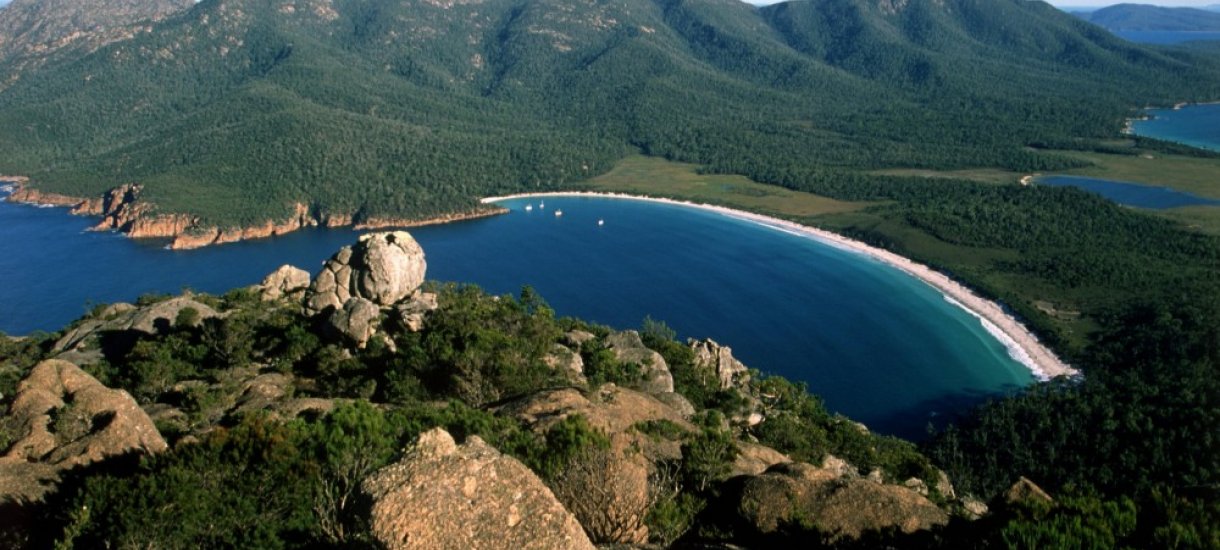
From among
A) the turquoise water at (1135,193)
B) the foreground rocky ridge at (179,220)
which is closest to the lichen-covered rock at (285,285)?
the foreground rocky ridge at (179,220)

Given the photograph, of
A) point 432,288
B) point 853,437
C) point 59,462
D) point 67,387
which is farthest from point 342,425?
point 432,288

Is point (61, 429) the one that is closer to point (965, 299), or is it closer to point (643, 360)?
point (643, 360)

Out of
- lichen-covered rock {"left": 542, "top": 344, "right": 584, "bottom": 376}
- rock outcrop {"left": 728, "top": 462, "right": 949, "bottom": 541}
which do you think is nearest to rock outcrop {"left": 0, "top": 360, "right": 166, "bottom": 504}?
rock outcrop {"left": 728, "top": 462, "right": 949, "bottom": 541}

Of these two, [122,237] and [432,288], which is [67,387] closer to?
[432,288]

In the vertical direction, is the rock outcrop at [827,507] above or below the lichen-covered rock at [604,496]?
below

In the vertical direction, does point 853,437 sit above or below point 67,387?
below

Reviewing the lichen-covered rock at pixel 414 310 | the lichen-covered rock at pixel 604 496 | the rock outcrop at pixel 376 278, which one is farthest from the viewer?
the rock outcrop at pixel 376 278

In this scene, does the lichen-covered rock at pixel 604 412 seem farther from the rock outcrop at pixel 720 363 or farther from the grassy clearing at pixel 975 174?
the grassy clearing at pixel 975 174
